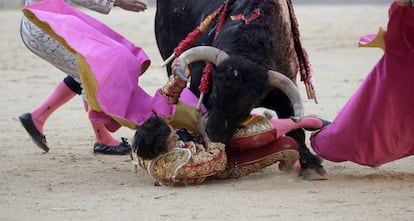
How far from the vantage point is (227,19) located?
5137 millimetres

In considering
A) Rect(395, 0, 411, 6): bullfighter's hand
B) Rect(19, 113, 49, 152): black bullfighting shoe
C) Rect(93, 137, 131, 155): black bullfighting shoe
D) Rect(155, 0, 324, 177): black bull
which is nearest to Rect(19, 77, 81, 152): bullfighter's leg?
Rect(19, 113, 49, 152): black bullfighting shoe

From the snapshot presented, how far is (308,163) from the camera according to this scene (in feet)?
16.5

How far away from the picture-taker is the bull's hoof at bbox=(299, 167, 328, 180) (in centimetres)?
497


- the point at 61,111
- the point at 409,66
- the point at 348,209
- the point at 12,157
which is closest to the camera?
the point at 348,209

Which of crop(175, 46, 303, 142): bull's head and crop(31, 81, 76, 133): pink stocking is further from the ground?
crop(175, 46, 303, 142): bull's head

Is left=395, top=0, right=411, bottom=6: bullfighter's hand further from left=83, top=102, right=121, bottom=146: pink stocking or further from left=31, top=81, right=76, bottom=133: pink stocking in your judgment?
left=31, top=81, right=76, bottom=133: pink stocking

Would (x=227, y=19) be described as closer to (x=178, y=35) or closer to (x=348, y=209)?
(x=178, y=35)

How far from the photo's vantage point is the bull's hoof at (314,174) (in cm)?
497

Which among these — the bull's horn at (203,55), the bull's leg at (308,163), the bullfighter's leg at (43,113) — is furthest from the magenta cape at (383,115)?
the bullfighter's leg at (43,113)

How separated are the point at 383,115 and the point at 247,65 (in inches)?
29.1

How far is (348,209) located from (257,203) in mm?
396

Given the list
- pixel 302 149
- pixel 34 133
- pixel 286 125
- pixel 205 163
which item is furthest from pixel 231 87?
pixel 34 133

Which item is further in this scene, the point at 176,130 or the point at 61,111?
the point at 61,111

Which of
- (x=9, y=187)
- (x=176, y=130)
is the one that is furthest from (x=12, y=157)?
(x=176, y=130)
